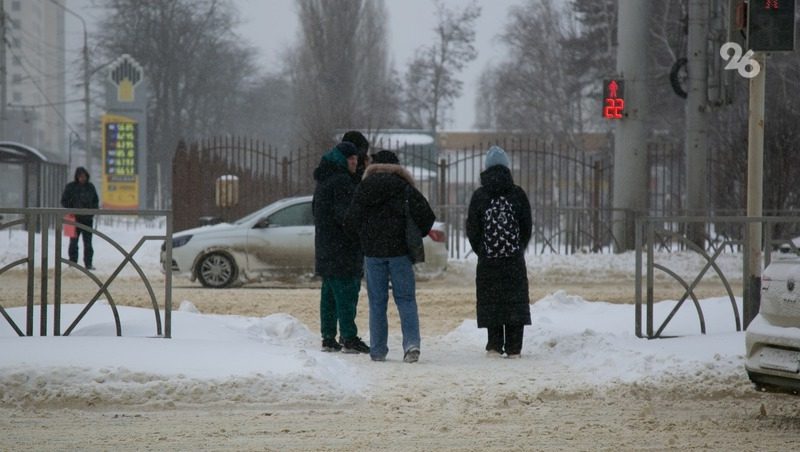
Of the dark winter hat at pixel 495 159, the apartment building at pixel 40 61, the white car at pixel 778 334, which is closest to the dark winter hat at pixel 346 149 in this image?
the dark winter hat at pixel 495 159

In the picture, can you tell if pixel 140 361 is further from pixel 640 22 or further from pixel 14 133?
pixel 14 133

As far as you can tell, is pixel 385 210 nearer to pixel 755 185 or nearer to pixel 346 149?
pixel 346 149

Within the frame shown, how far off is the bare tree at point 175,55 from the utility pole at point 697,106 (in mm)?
42532

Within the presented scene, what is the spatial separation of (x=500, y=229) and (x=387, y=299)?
3.90 feet

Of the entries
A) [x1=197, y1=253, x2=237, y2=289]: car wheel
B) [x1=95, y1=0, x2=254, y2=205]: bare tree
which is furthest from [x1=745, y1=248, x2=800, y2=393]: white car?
[x1=95, y1=0, x2=254, y2=205]: bare tree

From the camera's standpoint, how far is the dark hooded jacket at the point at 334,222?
409 inches

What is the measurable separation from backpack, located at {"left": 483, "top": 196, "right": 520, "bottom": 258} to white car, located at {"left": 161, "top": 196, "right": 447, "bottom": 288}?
824 centimetres

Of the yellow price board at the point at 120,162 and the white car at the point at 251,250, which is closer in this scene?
the white car at the point at 251,250

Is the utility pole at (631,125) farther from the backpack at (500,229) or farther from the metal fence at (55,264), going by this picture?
the metal fence at (55,264)

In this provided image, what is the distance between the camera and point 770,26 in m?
10.1

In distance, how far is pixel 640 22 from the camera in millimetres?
23031

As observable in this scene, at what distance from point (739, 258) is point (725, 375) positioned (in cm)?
655

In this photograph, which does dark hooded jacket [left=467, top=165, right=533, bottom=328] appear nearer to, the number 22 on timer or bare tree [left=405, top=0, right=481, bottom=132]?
the number 22 on timer

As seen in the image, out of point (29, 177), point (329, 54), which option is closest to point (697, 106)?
point (29, 177)
